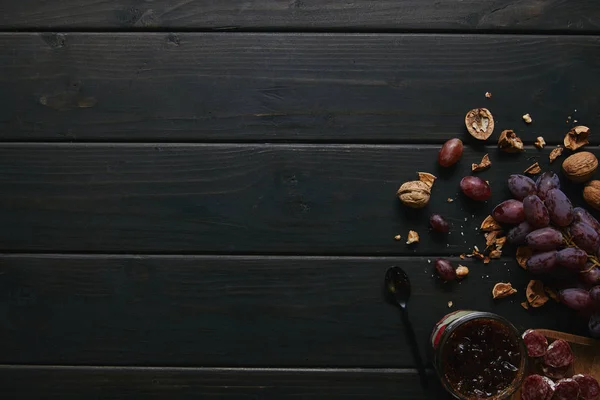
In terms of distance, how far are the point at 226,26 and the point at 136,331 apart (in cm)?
49

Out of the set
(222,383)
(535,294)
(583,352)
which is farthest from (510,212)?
(222,383)

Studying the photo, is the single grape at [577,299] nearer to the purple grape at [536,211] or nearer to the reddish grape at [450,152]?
the purple grape at [536,211]

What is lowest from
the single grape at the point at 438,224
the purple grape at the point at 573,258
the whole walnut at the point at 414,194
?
the purple grape at the point at 573,258

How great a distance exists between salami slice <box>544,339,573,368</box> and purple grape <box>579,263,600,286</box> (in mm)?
96

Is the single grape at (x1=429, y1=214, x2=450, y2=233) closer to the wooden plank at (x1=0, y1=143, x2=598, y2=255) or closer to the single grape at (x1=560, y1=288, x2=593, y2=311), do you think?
the wooden plank at (x1=0, y1=143, x2=598, y2=255)

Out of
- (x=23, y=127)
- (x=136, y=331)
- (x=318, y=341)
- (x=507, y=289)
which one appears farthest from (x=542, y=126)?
(x=23, y=127)

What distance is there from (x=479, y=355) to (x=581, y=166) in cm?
32

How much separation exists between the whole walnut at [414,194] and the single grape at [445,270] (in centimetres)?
9

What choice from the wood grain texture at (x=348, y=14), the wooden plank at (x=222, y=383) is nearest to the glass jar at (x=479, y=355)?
the wooden plank at (x=222, y=383)

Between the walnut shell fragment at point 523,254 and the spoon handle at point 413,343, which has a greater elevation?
the walnut shell fragment at point 523,254

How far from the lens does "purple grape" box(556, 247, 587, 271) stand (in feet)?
3.14

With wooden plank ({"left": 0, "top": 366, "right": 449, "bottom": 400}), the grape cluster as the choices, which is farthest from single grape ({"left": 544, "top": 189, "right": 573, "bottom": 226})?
wooden plank ({"left": 0, "top": 366, "right": 449, "bottom": 400})

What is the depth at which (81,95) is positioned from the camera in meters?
1.03

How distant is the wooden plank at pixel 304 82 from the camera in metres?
1.02
